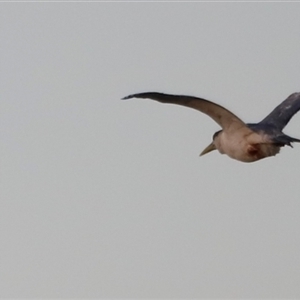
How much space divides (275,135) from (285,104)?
11.5ft

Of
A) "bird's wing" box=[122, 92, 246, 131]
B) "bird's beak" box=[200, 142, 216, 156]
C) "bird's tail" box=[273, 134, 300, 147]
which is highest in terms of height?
"bird's beak" box=[200, 142, 216, 156]

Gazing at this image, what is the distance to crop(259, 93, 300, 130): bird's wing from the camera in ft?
98.8

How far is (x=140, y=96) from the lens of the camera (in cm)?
2683

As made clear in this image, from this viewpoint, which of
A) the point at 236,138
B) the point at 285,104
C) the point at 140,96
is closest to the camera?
the point at 140,96

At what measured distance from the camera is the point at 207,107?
28078mm

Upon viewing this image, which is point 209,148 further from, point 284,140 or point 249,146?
point 284,140

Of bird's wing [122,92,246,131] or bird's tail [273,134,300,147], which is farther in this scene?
bird's tail [273,134,300,147]

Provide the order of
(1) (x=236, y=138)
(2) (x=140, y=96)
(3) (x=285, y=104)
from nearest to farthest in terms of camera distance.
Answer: (2) (x=140, y=96) → (1) (x=236, y=138) → (3) (x=285, y=104)

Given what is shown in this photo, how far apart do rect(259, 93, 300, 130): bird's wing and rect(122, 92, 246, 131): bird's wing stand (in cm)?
127

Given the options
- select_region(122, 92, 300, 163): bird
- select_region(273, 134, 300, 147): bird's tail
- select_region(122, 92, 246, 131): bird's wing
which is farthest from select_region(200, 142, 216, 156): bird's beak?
select_region(273, 134, 300, 147): bird's tail

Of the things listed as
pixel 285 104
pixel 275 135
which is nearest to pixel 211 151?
pixel 285 104

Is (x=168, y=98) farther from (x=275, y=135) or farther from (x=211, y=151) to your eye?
(x=211, y=151)

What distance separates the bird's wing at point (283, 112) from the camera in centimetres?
3011

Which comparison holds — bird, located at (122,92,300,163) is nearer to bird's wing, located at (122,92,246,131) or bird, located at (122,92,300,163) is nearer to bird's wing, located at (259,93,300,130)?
bird's wing, located at (122,92,246,131)
